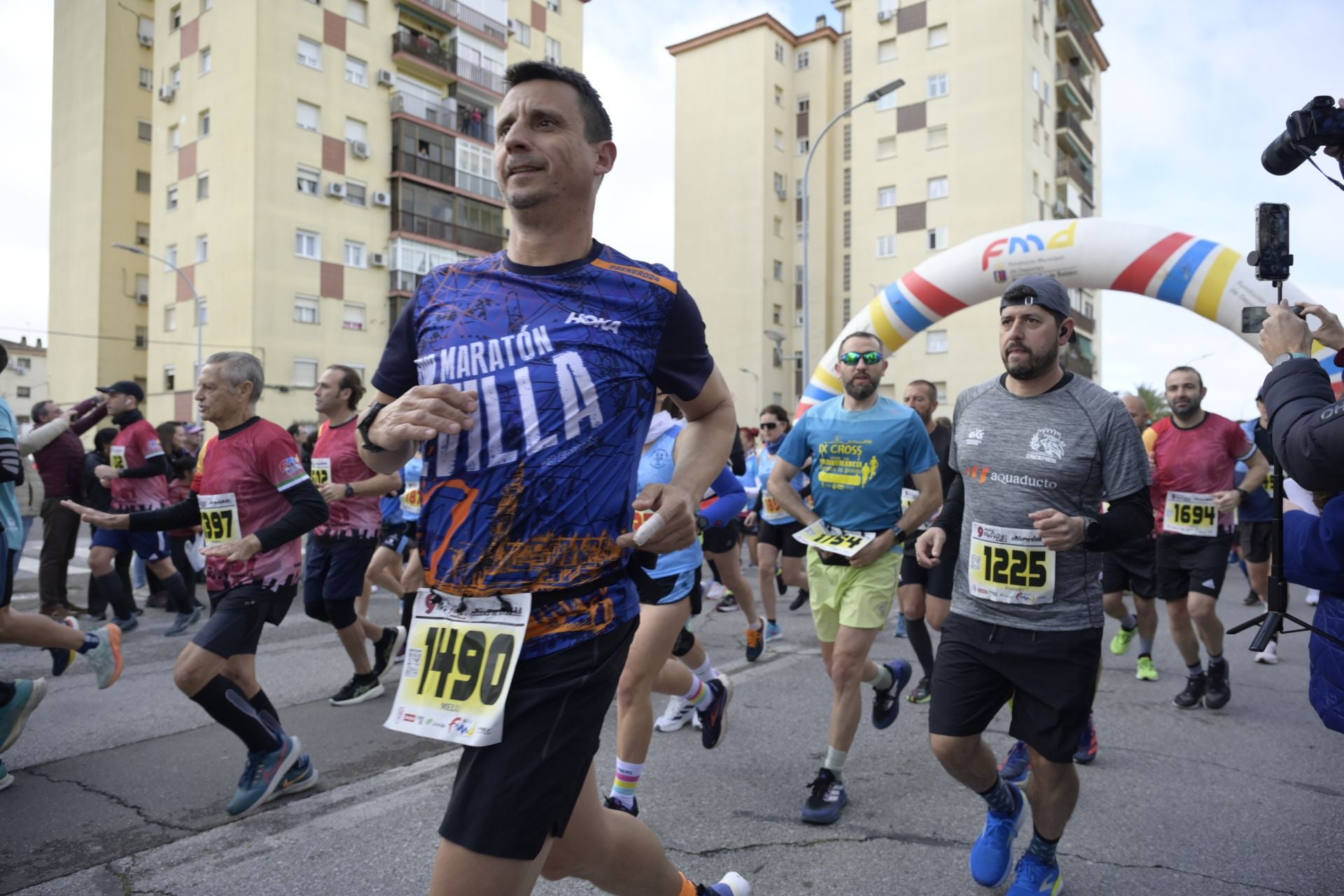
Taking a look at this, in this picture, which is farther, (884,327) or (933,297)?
(884,327)

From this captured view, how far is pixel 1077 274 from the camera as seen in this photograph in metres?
10.3

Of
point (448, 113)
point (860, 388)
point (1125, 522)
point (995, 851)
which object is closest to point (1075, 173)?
point (448, 113)

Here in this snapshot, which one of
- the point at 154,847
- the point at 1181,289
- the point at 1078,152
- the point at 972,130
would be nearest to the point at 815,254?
the point at 972,130

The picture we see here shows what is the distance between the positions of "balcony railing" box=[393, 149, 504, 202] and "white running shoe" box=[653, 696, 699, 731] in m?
32.0

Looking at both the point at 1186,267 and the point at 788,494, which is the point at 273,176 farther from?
the point at 788,494

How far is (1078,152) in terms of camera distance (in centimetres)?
4388

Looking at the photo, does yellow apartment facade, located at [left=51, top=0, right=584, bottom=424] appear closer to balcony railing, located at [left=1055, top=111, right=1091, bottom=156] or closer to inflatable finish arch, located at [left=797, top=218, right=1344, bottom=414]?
inflatable finish arch, located at [left=797, top=218, right=1344, bottom=414]

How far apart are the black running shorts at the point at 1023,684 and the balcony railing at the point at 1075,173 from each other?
43335 millimetres

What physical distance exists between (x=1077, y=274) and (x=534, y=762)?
398 inches

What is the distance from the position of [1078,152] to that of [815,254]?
13.5 metres

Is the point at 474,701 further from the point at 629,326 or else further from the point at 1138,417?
the point at 1138,417

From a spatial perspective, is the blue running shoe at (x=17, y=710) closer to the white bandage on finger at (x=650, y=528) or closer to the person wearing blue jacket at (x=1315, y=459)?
the white bandage on finger at (x=650, y=528)

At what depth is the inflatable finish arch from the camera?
9.36 metres

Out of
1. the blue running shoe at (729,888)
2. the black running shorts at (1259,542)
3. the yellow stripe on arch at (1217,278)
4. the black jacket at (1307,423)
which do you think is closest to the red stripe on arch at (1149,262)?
the yellow stripe on arch at (1217,278)
